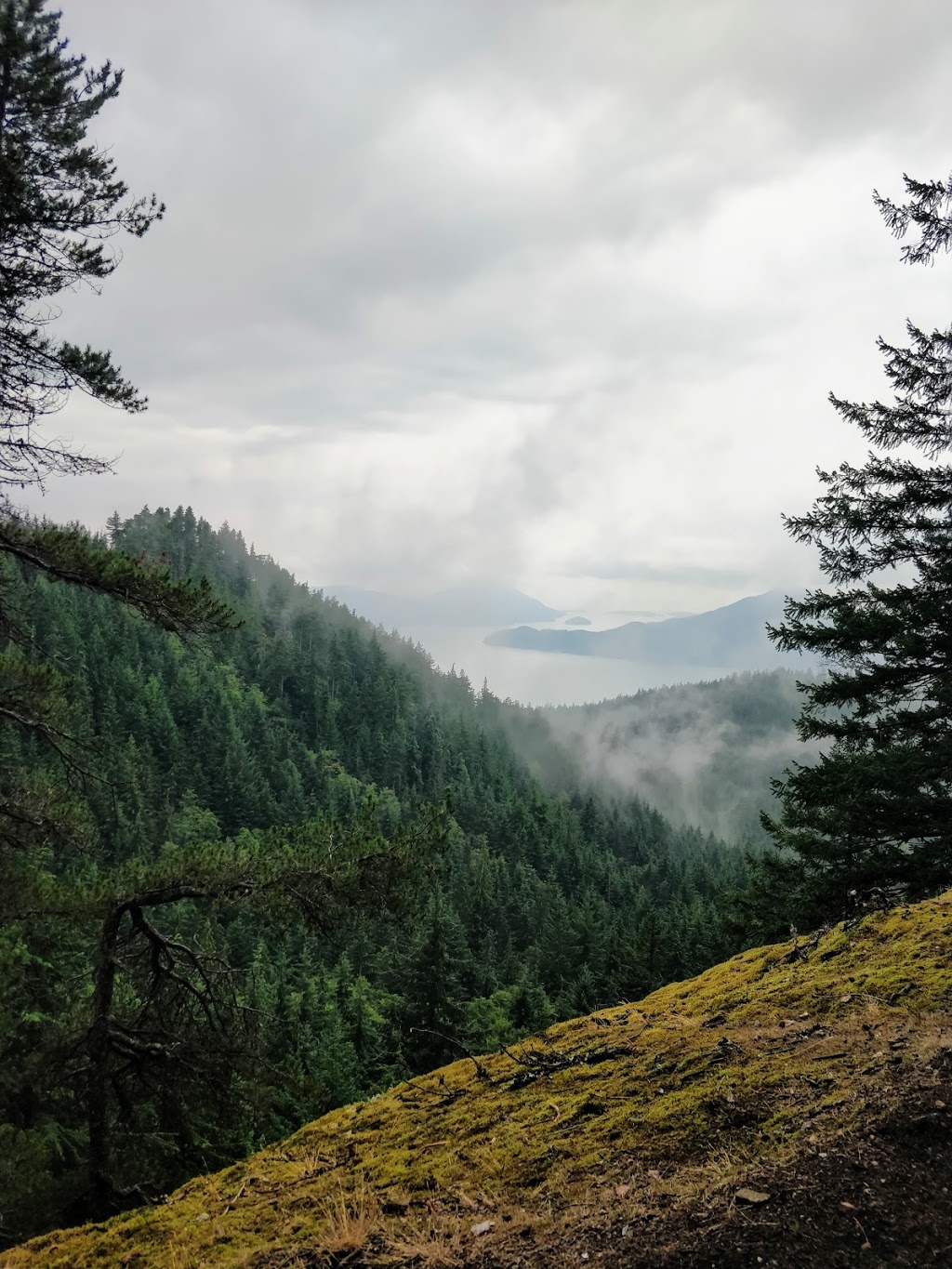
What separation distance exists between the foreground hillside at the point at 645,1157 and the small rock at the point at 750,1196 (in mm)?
14

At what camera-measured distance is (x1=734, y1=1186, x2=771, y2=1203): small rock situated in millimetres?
2850

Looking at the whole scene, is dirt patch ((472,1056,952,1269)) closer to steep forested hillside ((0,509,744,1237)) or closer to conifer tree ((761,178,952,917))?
steep forested hillside ((0,509,744,1237))

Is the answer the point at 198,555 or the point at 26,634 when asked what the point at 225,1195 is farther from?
the point at 198,555

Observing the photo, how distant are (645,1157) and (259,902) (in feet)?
15.9

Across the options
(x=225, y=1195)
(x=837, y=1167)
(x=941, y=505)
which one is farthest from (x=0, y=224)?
(x=941, y=505)

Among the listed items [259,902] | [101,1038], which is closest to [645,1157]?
[259,902]

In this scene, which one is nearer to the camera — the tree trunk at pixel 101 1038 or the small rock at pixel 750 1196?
the small rock at pixel 750 1196

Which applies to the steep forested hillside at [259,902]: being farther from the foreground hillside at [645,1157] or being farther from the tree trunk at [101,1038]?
the foreground hillside at [645,1157]

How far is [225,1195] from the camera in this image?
14.4ft

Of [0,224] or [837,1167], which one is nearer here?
[837,1167]

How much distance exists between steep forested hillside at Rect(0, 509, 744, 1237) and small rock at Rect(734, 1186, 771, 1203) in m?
1.85

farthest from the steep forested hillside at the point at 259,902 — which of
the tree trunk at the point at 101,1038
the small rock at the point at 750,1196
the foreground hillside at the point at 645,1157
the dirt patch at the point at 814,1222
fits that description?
the small rock at the point at 750,1196

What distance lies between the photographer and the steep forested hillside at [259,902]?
7.48 m

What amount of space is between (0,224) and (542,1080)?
9.18 metres
